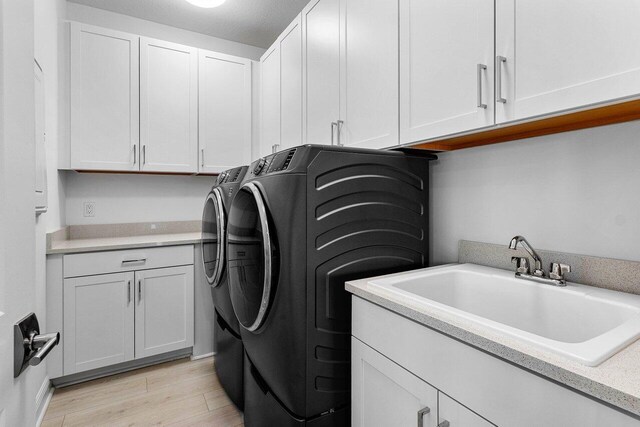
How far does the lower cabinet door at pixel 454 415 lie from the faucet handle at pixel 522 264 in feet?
2.14

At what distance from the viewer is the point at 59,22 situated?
2324 millimetres

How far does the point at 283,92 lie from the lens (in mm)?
2426

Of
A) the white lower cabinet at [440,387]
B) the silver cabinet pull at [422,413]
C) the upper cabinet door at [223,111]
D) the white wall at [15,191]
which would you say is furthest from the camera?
the upper cabinet door at [223,111]

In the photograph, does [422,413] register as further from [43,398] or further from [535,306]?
[43,398]

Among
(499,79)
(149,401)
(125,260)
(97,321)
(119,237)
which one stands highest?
(499,79)

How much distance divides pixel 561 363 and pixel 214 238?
6.42 feet

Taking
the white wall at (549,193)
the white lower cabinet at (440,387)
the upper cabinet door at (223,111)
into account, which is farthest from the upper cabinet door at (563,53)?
the upper cabinet door at (223,111)

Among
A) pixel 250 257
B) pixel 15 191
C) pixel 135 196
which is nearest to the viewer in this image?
pixel 15 191

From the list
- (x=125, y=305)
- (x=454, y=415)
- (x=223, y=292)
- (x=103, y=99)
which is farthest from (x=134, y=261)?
(x=454, y=415)

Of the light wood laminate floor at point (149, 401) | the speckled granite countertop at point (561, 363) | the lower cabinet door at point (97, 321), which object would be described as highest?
the speckled granite countertop at point (561, 363)

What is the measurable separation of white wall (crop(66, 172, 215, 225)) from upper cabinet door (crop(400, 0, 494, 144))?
8.03ft

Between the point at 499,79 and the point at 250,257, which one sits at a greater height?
the point at 499,79

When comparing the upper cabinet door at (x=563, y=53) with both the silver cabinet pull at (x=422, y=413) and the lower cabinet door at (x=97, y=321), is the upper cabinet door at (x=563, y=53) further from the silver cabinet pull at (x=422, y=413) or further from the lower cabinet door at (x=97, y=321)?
the lower cabinet door at (x=97, y=321)

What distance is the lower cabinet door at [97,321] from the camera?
2.13m
